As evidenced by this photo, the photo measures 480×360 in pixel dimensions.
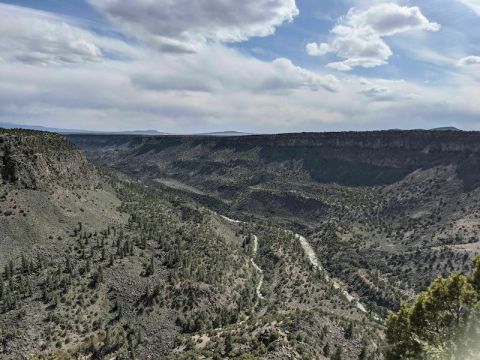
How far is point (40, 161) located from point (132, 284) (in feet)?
97.9

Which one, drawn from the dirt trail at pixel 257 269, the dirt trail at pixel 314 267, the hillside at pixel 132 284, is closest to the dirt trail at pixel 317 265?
the dirt trail at pixel 314 267

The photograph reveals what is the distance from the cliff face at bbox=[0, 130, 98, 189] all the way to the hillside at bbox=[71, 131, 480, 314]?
195 feet

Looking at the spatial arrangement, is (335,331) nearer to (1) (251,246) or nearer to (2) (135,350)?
A: (2) (135,350)

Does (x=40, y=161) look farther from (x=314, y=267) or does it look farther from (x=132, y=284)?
(x=314, y=267)

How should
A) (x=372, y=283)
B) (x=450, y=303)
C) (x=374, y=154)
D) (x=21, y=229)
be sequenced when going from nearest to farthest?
(x=450, y=303) < (x=21, y=229) < (x=372, y=283) < (x=374, y=154)

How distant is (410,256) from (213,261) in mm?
47050

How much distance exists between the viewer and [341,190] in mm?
157250

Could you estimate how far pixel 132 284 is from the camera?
63500 millimetres

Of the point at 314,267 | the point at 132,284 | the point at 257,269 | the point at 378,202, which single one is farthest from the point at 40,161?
the point at 378,202

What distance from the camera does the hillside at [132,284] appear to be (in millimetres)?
49875

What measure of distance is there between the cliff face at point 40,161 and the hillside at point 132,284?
228 mm

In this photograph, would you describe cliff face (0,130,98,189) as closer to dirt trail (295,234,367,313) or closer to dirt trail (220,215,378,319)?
dirt trail (220,215,378,319)

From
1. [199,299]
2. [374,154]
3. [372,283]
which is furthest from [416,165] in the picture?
[199,299]

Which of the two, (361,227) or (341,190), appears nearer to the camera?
(361,227)
